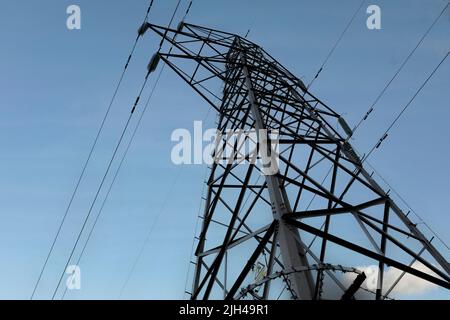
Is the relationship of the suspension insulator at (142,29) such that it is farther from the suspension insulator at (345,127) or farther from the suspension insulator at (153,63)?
the suspension insulator at (345,127)

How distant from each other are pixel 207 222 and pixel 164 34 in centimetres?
628

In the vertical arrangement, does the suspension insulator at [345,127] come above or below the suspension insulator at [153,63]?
below

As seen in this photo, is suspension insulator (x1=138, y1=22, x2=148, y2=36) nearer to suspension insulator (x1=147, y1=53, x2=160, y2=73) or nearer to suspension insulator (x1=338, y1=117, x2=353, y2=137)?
suspension insulator (x1=147, y1=53, x2=160, y2=73)

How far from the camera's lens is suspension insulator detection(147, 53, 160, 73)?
11.6 metres

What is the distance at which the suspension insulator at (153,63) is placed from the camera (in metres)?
11.6

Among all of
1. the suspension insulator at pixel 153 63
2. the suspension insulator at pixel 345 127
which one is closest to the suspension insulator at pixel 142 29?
the suspension insulator at pixel 153 63

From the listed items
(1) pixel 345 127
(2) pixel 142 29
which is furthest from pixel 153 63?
(1) pixel 345 127

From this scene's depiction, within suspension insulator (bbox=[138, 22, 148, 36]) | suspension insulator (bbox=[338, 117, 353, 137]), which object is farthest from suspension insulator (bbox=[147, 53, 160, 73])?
suspension insulator (bbox=[338, 117, 353, 137])

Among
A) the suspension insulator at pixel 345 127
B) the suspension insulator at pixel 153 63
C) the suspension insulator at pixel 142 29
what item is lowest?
the suspension insulator at pixel 345 127

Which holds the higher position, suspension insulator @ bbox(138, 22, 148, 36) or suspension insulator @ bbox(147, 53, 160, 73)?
suspension insulator @ bbox(138, 22, 148, 36)

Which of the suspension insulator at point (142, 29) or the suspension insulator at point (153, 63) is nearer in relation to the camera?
the suspension insulator at point (153, 63)

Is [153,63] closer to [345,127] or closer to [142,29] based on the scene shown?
[142,29]

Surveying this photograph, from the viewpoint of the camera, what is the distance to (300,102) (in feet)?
33.4
